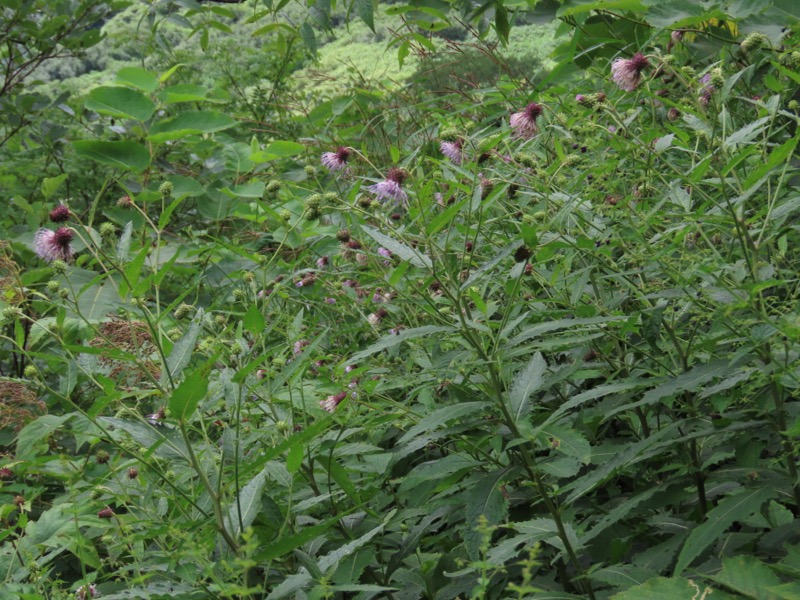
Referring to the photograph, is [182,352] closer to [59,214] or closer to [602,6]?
[59,214]

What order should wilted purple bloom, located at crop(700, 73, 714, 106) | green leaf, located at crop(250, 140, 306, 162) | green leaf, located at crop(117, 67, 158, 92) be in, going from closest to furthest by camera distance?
1. wilted purple bloom, located at crop(700, 73, 714, 106)
2. green leaf, located at crop(250, 140, 306, 162)
3. green leaf, located at crop(117, 67, 158, 92)

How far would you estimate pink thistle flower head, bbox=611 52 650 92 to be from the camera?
73.2 inches

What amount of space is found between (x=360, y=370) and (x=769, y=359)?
0.71 m

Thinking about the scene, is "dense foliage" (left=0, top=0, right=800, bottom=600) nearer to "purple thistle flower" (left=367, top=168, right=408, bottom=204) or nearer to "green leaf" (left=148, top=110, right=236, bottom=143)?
"purple thistle flower" (left=367, top=168, right=408, bottom=204)

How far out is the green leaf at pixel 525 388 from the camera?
1.36 m

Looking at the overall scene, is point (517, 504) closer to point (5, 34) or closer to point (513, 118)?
point (513, 118)

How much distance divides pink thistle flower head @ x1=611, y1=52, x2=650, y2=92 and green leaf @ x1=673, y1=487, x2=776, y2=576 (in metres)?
0.99

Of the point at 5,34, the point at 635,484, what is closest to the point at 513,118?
the point at 635,484

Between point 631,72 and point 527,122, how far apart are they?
337mm

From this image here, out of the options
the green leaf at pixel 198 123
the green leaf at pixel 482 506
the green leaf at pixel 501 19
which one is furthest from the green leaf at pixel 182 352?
the green leaf at pixel 198 123

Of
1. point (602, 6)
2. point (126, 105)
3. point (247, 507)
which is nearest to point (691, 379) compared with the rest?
point (247, 507)

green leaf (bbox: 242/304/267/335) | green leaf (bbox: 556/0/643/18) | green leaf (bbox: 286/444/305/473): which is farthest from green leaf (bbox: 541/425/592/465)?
green leaf (bbox: 556/0/643/18)

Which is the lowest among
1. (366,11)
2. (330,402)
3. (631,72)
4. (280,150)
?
(330,402)

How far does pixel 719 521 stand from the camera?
3.81 feet
